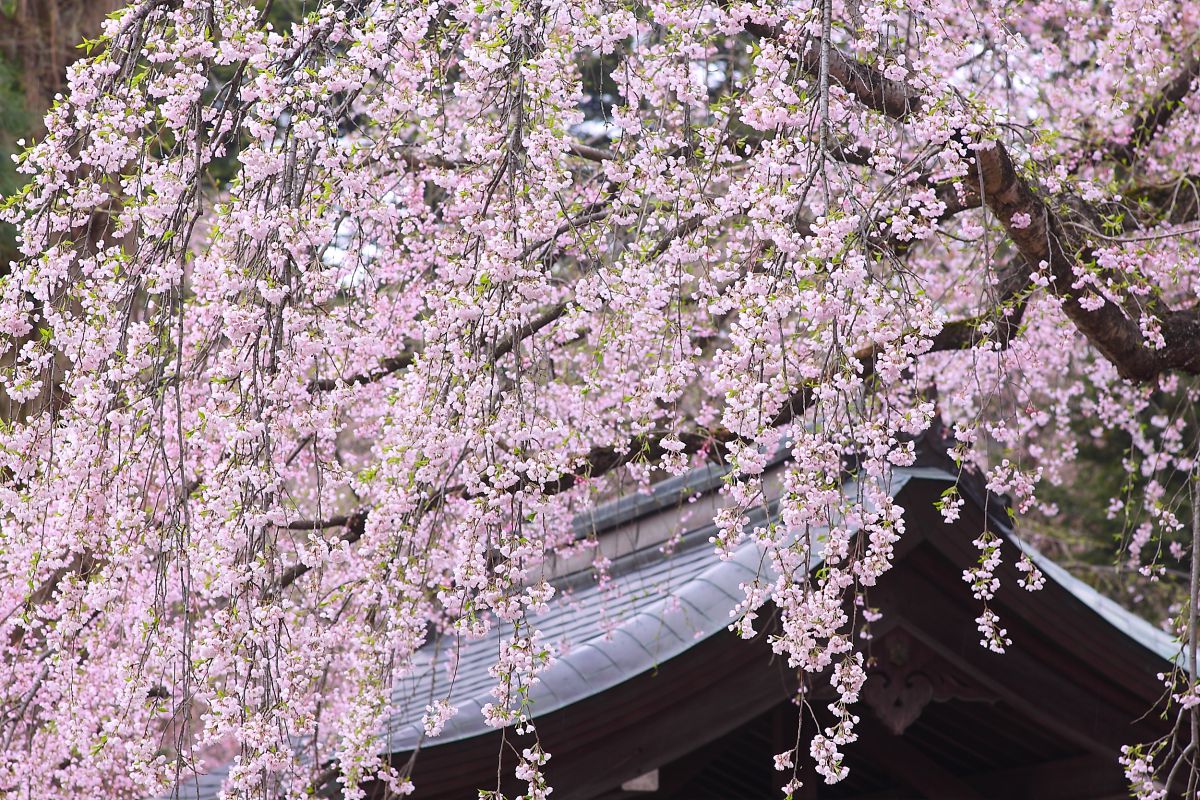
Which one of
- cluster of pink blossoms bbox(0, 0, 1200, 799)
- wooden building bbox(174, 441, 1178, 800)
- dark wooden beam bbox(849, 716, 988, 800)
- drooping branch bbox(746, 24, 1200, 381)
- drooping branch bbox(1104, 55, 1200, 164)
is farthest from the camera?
drooping branch bbox(1104, 55, 1200, 164)

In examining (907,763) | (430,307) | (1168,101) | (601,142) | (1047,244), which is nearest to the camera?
(430,307)

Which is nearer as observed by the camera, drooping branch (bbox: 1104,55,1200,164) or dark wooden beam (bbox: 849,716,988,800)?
dark wooden beam (bbox: 849,716,988,800)

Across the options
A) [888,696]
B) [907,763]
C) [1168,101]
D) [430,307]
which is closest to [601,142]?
[1168,101]

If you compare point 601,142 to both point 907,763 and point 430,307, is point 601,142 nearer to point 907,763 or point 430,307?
point 907,763

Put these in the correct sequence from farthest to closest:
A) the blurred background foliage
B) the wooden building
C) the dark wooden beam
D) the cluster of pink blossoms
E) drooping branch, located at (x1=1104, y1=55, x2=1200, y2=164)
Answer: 1. the blurred background foliage
2. drooping branch, located at (x1=1104, y1=55, x2=1200, y2=164)
3. the dark wooden beam
4. the wooden building
5. the cluster of pink blossoms

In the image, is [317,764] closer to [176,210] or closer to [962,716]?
[176,210]

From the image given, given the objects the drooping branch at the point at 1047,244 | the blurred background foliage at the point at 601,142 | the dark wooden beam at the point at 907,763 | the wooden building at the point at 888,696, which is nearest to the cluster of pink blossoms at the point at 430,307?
the drooping branch at the point at 1047,244

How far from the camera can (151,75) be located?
3.26 meters

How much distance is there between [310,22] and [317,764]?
2.10m

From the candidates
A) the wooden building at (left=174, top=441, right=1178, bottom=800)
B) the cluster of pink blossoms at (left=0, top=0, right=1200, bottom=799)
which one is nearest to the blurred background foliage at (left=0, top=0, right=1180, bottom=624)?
the wooden building at (left=174, top=441, right=1178, bottom=800)

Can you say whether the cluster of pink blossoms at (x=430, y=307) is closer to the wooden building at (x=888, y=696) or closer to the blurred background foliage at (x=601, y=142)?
the wooden building at (x=888, y=696)

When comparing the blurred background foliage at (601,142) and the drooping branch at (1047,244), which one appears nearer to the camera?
the drooping branch at (1047,244)

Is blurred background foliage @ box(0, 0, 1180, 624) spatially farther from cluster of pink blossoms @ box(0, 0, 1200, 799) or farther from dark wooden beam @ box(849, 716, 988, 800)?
cluster of pink blossoms @ box(0, 0, 1200, 799)

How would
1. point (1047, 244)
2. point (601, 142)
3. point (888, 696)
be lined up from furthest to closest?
point (601, 142), point (888, 696), point (1047, 244)
